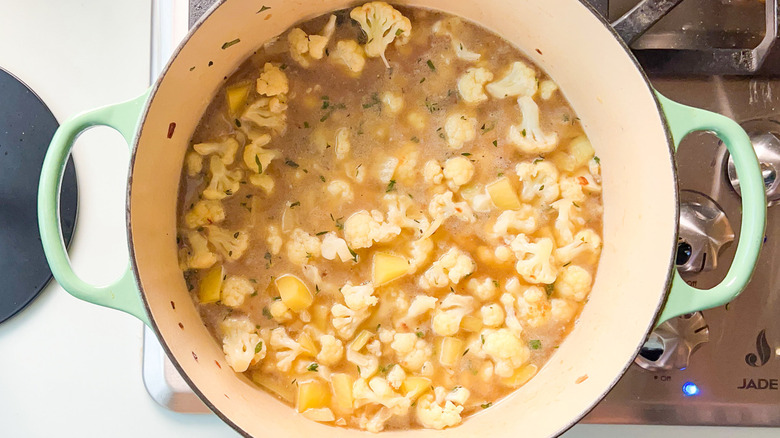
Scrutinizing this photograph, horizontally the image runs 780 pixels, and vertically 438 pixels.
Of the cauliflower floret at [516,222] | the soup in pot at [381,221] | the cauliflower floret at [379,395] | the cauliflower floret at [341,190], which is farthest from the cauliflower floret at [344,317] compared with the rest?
the cauliflower floret at [516,222]

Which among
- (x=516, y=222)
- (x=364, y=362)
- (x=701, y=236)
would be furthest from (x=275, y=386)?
(x=701, y=236)

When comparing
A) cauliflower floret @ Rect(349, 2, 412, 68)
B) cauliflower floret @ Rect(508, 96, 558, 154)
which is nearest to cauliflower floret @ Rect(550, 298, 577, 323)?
cauliflower floret @ Rect(508, 96, 558, 154)

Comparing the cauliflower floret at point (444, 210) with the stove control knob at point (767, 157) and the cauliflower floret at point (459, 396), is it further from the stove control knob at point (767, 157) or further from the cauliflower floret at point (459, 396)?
the stove control knob at point (767, 157)

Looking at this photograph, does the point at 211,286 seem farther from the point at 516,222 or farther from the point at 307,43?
the point at 516,222

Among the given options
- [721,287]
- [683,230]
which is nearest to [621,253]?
[683,230]

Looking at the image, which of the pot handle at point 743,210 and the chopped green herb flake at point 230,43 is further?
the chopped green herb flake at point 230,43

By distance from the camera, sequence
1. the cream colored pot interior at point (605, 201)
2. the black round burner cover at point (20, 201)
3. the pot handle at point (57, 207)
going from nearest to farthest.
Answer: the pot handle at point (57, 207)
the cream colored pot interior at point (605, 201)
the black round burner cover at point (20, 201)
